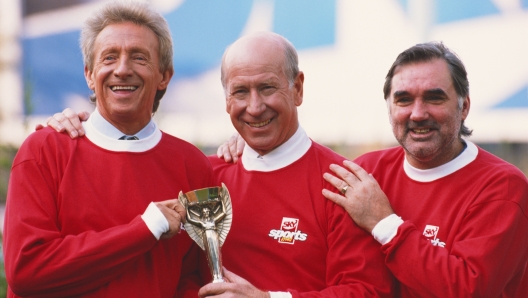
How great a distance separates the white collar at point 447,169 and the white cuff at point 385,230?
1.19ft

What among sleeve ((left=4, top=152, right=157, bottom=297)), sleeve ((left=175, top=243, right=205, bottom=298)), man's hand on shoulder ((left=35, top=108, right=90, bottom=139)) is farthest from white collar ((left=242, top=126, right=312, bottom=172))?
man's hand on shoulder ((left=35, top=108, right=90, bottom=139))

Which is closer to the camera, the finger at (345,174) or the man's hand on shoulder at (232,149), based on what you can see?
the finger at (345,174)

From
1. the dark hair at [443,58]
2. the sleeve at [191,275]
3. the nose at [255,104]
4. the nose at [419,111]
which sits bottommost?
the sleeve at [191,275]

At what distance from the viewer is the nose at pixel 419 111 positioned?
3.39 m

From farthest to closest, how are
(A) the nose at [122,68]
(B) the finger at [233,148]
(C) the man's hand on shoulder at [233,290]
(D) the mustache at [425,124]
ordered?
(B) the finger at [233,148], (D) the mustache at [425,124], (A) the nose at [122,68], (C) the man's hand on shoulder at [233,290]

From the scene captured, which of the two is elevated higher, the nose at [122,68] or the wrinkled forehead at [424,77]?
the nose at [122,68]

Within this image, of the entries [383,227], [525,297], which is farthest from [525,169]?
[383,227]

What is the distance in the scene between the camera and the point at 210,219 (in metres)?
3.16

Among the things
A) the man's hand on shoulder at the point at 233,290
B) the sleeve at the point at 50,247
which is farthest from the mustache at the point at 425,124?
the sleeve at the point at 50,247

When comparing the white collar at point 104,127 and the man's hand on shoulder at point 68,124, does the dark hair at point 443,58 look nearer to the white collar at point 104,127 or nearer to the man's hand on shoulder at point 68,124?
the white collar at point 104,127

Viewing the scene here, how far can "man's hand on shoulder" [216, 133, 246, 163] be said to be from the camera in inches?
145

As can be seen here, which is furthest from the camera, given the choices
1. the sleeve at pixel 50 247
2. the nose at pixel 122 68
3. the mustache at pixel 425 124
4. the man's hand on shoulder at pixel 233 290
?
the mustache at pixel 425 124

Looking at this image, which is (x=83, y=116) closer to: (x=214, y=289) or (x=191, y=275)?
(x=191, y=275)

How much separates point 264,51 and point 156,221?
36.9 inches
